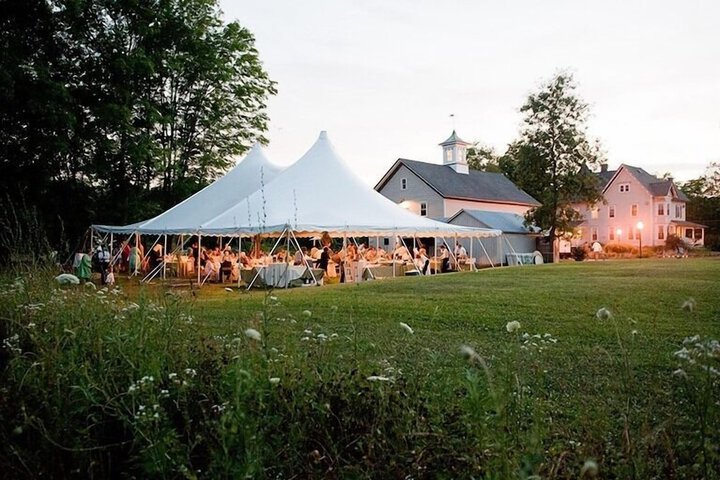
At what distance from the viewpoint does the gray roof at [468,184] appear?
39.7 m

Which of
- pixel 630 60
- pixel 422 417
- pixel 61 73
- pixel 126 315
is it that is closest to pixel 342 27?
pixel 630 60

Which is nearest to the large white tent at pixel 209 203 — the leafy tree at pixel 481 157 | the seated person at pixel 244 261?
the seated person at pixel 244 261

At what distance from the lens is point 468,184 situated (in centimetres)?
4203

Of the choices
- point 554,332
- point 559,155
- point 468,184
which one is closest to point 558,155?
point 559,155

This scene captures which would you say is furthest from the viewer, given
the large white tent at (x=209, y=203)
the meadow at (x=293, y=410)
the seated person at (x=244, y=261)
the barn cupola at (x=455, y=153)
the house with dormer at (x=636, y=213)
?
the house with dormer at (x=636, y=213)

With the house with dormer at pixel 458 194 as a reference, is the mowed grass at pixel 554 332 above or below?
below

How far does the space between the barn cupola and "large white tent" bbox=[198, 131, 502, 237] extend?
2238cm

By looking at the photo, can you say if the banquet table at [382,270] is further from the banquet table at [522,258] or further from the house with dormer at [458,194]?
the house with dormer at [458,194]

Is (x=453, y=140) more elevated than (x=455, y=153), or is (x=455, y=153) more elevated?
(x=453, y=140)

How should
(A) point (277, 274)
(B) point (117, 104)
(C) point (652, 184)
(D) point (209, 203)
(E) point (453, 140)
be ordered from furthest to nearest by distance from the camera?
1. (C) point (652, 184)
2. (E) point (453, 140)
3. (B) point (117, 104)
4. (D) point (209, 203)
5. (A) point (277, 274)

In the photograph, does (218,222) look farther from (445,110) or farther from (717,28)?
(445,110)

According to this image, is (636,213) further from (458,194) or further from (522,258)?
(522,258)

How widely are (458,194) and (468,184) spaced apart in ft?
8.70

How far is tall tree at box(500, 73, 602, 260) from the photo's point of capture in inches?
1345
